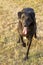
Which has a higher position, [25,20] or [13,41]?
[25,20]

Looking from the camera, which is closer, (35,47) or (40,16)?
(35,47)

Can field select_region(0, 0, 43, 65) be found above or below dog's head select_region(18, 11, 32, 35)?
below

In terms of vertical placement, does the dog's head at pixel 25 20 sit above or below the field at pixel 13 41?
above

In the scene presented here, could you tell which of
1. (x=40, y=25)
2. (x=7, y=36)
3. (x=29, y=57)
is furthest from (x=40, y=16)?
(x=29, y=57)

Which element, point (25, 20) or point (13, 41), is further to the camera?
point (13, 41)

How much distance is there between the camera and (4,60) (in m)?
4.42

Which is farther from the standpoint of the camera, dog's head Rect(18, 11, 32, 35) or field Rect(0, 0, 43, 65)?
field Rect(0, 0, 43, 65)

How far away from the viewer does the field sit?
4.40 metres

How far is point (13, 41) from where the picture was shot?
4.86 metres

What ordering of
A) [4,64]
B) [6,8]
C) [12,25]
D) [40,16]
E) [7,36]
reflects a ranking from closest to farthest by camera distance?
[4,64], [7,36], [12,25], [40,16], [6,8]

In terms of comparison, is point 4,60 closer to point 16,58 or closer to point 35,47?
point 16,58

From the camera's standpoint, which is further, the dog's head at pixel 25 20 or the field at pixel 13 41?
the field at pixel 13 41

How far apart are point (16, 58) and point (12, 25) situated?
119 cm

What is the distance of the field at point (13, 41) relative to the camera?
4.40 m
